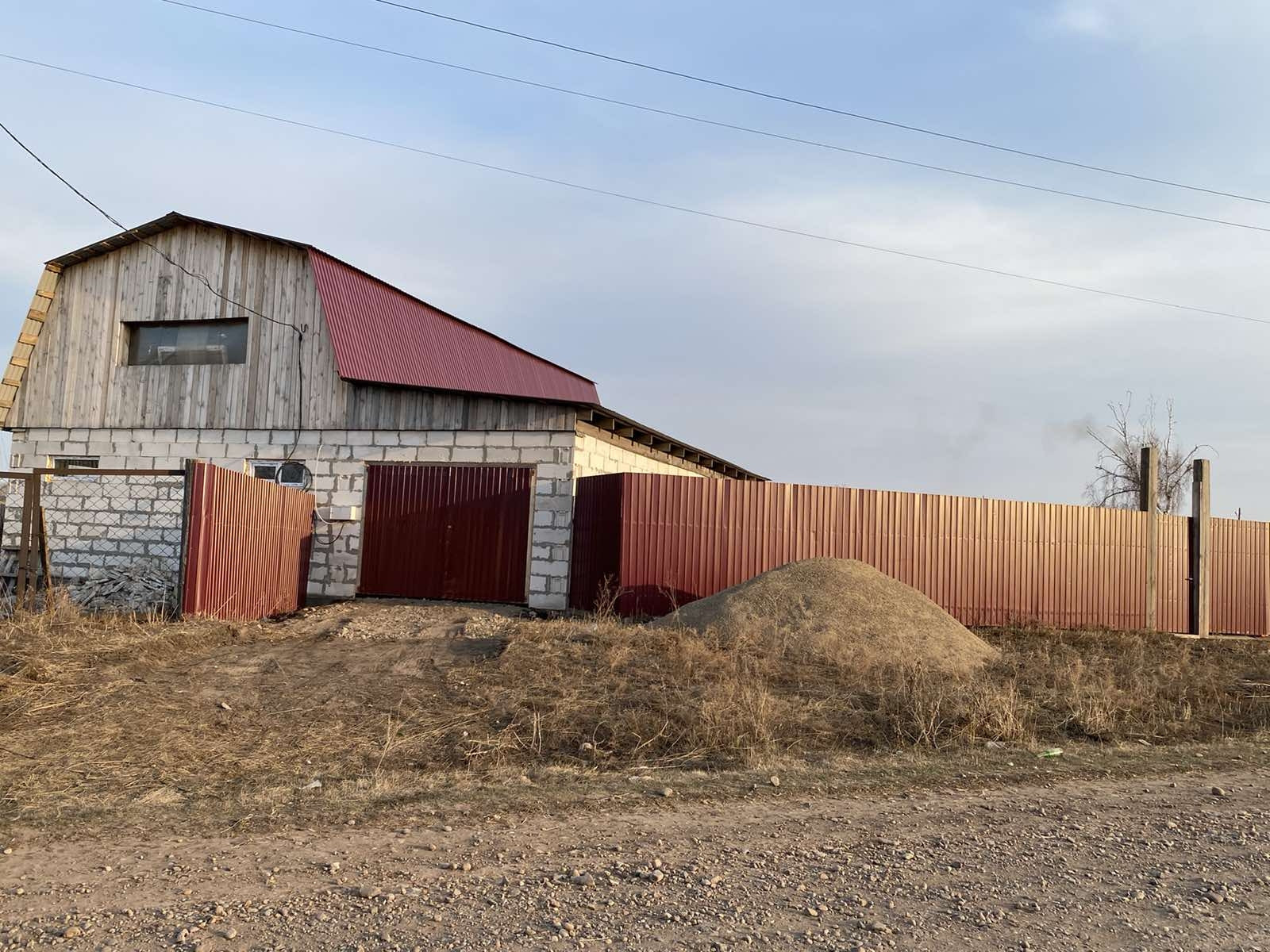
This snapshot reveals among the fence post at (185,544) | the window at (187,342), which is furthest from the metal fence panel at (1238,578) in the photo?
the window at (187,342)

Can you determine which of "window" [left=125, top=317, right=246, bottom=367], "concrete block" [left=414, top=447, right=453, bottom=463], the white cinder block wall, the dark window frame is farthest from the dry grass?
the dark window frame

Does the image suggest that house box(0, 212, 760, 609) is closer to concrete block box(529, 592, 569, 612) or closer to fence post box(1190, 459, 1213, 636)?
concrete block box(529, 592, 569, 612)

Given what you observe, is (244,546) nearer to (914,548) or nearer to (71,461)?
(71,461)

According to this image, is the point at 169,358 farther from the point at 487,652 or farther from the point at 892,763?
the point at 892,763

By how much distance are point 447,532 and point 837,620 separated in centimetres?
682

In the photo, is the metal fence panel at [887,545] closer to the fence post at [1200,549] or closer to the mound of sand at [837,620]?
the fence post at [1200,549]

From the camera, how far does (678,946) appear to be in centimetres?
371

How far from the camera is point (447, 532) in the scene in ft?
51.9

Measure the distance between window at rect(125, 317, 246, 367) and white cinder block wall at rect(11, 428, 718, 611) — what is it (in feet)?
4.33

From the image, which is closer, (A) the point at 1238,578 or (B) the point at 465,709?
(B) the point at 465,709

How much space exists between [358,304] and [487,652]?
8.81 m

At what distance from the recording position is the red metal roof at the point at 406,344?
1650cm

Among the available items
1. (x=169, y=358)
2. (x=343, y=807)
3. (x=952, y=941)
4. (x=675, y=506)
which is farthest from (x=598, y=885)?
(x=169, y=358)

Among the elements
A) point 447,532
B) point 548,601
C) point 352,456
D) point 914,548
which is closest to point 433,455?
Answer: point 447,532
